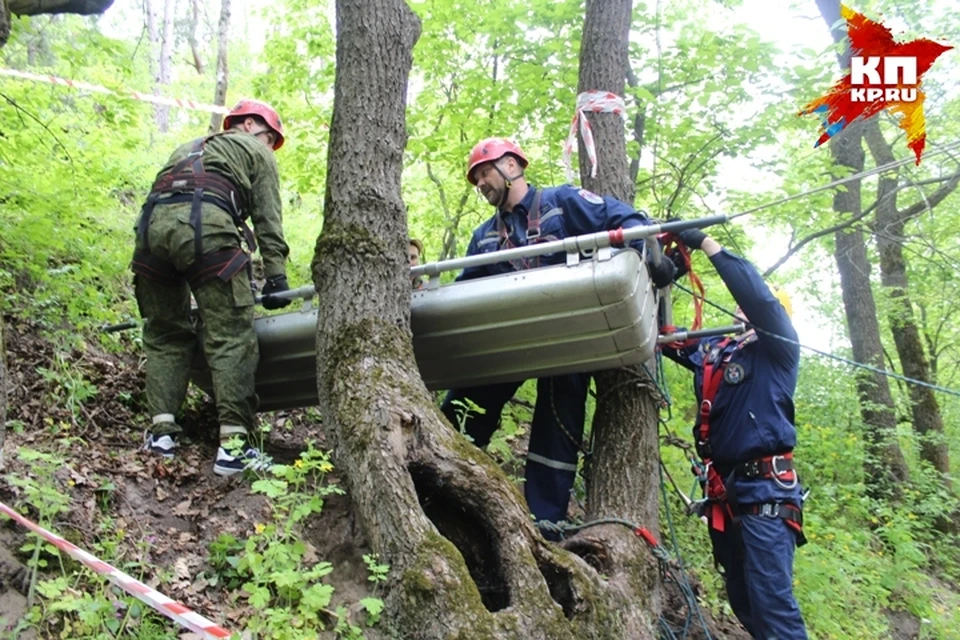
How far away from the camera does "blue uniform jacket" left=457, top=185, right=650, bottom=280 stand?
168 inches

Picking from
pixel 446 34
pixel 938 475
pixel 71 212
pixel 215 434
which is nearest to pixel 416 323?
pixel 215 434

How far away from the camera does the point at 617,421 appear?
14.7ft

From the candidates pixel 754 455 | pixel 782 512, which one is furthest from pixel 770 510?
pixel 754 455

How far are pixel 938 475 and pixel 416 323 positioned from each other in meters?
9.39

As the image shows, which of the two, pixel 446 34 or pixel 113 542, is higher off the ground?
pixel 446 34

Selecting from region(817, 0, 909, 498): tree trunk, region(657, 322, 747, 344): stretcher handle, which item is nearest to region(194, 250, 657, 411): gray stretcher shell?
region(657, 322, 747, 344): stretcher handle

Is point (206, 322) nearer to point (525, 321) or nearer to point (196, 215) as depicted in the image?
point (196, 215)

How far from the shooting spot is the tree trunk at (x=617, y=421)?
3857 millimetres

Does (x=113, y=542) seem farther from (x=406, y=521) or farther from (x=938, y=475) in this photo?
(x=938, y=475)

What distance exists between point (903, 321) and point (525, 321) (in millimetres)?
9811

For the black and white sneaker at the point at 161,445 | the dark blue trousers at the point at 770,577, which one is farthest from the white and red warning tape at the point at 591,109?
the black and white sneaker at the point at 161,445

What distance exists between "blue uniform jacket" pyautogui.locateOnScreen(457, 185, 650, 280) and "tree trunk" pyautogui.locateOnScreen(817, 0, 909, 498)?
633 centimetres

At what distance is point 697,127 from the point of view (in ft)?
22.7

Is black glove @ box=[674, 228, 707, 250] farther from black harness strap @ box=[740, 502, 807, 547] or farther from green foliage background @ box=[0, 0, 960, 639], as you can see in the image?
green foliage background @ box=[0, 0, 960, 639]
